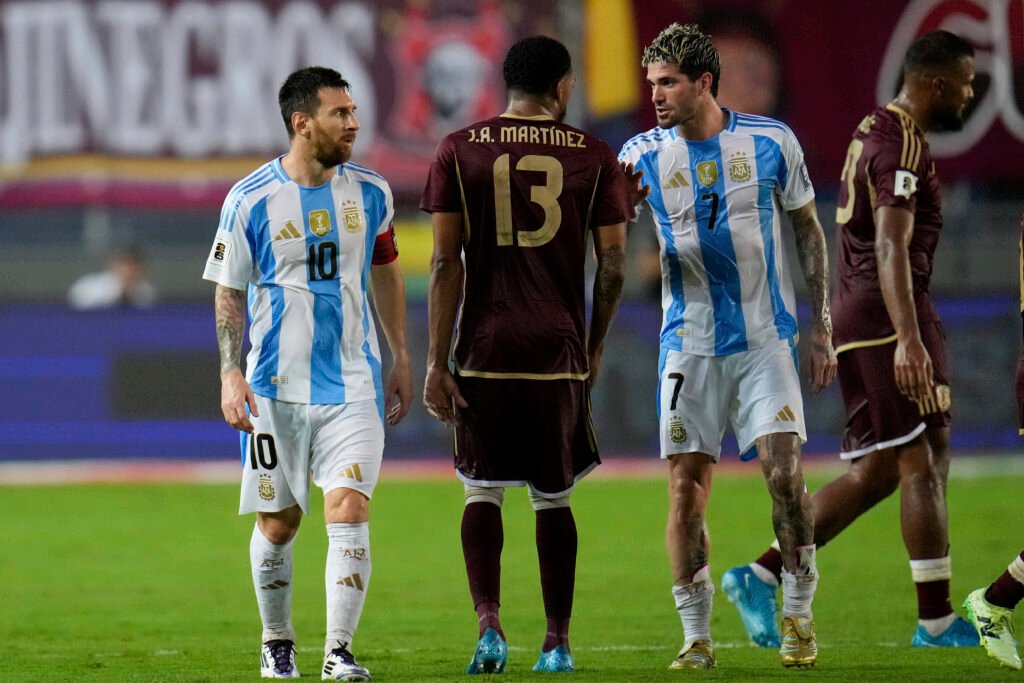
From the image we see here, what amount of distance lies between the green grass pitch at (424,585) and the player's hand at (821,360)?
3.83 ft

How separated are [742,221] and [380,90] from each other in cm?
1185

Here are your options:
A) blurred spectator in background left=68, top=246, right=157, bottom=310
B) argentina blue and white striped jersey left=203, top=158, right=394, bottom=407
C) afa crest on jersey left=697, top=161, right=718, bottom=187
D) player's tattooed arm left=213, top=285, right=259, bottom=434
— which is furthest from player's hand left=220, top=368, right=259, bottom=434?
blurred spectator in background left=68, top=246, right=157, bottom=310

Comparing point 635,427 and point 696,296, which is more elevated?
point 696,296

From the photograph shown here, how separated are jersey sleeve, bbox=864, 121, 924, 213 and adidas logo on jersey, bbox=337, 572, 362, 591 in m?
2.89

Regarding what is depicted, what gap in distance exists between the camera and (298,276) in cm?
641

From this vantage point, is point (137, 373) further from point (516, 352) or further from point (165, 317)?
point (516, 352)

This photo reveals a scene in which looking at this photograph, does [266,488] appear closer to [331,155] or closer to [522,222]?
[331,155]

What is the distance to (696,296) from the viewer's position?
6.86 meters

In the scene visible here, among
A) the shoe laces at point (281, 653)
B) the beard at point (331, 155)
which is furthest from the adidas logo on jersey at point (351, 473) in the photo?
the beard at point (331, 155)

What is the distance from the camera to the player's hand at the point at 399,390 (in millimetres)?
6590

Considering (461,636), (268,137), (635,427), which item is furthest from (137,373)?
(461,636)

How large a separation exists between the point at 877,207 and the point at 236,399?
3.01 m

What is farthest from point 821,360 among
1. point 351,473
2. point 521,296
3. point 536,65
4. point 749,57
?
point 749,57

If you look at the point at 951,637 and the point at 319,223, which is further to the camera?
the point at 951,637
